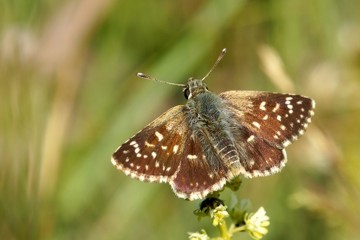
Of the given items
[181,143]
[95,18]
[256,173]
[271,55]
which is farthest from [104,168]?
[256,173]

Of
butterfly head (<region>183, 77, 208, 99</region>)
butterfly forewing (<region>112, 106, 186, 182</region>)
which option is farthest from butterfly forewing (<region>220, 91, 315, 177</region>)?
butterfly forewing (<region>112, 106, 186, 182</region>)

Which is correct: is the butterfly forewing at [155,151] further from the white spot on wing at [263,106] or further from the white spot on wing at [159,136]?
the white spot on wing at [263,106]

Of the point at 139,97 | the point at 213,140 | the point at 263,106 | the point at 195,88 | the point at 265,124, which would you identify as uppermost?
the point at 139,97

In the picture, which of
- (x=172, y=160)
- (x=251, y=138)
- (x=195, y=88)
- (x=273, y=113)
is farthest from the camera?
(x=195, y=88)

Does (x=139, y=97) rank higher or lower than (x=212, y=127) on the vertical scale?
higher

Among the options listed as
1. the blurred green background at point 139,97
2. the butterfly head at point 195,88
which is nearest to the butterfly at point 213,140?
the butterfly head at point 195,88

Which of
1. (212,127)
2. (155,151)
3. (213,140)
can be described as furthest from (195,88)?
(155,151)

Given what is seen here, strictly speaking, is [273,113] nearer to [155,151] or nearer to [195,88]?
[195,88]

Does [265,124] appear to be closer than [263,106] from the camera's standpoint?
Yes
